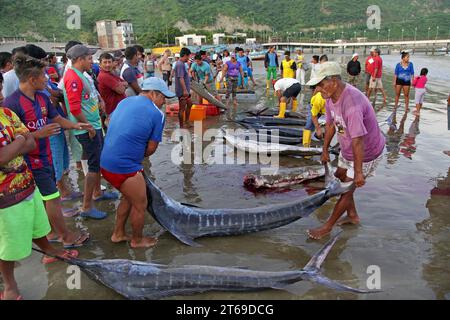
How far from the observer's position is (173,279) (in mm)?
3287

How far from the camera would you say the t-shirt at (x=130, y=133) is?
3738 millimetres

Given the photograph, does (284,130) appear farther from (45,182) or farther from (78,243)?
(45,182)

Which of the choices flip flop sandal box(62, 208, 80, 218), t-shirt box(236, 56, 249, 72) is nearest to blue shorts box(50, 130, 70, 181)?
flip flop sandal box(62, 208, 80, 218)

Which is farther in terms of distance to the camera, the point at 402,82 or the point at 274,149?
the point at 402,82

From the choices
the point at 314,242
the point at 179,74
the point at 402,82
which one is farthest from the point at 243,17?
the point at 314,242

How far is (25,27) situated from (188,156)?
342 feet

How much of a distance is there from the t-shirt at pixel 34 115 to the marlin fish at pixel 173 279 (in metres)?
1.15

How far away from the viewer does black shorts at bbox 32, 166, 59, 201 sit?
12.1ft

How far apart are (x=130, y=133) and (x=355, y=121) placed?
2505 millimetres

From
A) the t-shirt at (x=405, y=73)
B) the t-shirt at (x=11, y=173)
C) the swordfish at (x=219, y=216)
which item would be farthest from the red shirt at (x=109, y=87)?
the t-shirt at (x=405, y=73)

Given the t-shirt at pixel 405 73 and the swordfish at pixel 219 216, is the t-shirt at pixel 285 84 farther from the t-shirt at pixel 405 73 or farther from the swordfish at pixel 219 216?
the swordfish at pixel 219 216

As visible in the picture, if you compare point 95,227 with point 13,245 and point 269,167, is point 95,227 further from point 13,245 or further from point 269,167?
point 269,167

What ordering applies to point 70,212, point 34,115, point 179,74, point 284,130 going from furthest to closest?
point 179,74 < point 284,130 < point 70,212 < point 34,115

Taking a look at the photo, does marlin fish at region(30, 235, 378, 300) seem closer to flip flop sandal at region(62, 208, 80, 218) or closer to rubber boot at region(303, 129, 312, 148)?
flip flop sandal at region(62, 208, 80, 218)
